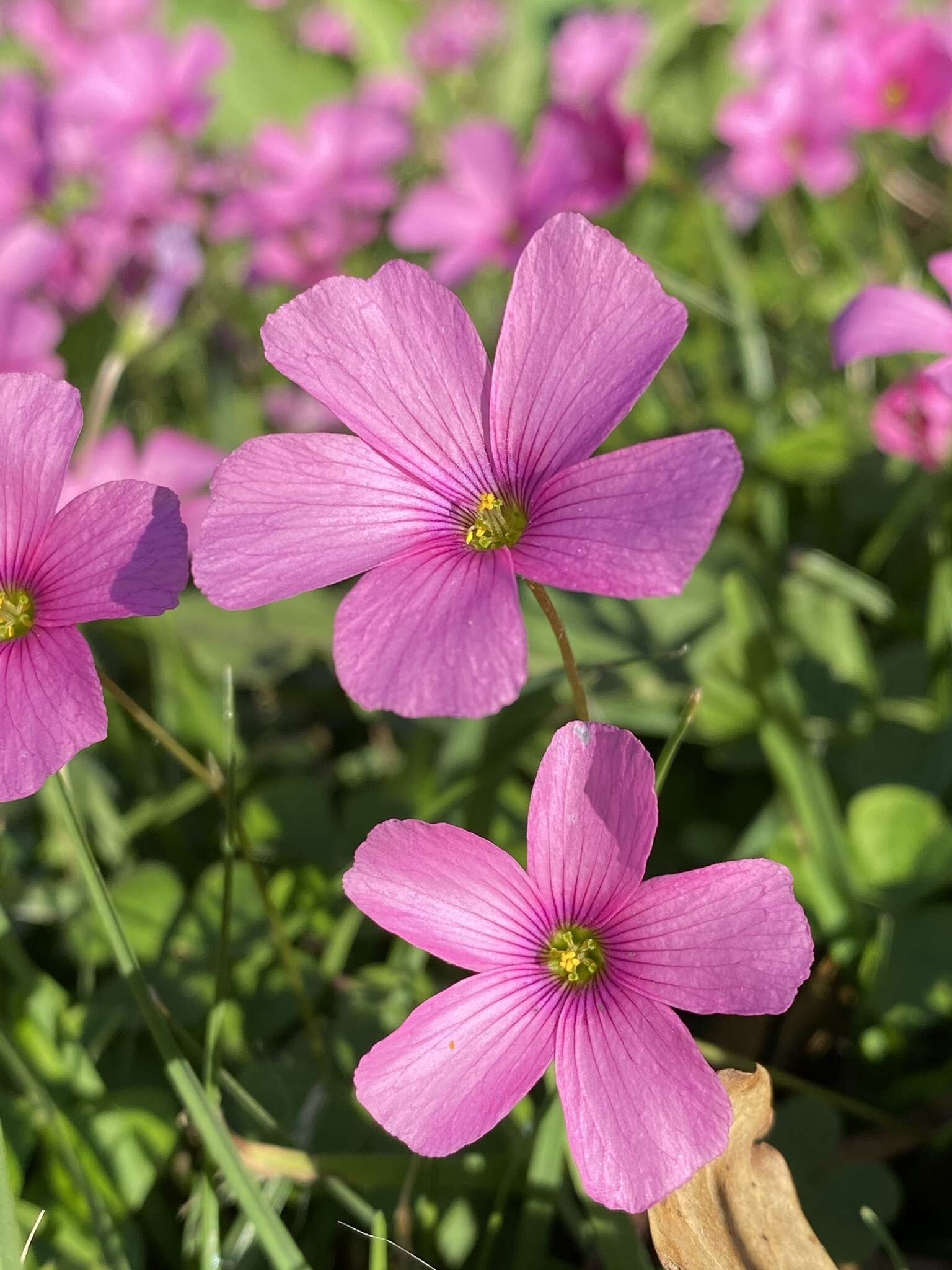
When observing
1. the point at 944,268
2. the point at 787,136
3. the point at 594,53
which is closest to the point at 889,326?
the point at 944,268

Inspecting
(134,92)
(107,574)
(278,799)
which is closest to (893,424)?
(278,799)

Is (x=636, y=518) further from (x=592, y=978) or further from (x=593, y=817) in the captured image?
(x=592, y=978)

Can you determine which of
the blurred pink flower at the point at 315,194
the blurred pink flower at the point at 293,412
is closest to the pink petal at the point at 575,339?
the blurred pink flower at the point at 315,194

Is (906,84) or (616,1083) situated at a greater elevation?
(906,84)

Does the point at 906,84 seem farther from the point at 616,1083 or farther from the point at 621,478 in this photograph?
the point at 616,1083

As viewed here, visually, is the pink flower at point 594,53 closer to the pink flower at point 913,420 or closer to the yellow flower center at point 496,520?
the pink flower at point 913,420
